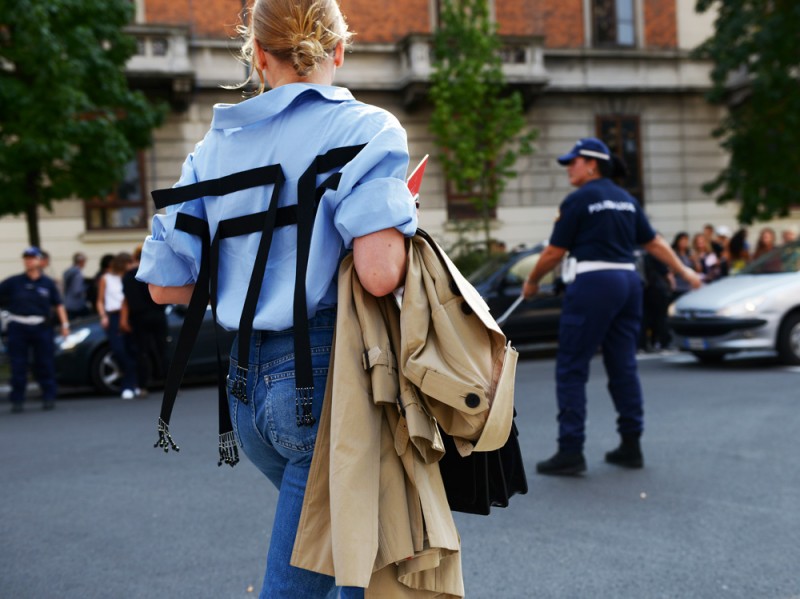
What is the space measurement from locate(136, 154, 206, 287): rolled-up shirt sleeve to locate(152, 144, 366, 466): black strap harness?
17mm

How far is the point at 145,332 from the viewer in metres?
11.3

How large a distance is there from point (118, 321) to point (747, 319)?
7.40 metres

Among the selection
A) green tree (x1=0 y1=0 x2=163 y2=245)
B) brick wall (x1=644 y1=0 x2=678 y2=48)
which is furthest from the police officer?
brick wall (x1=644 y1=0 x2=678 y2=48)

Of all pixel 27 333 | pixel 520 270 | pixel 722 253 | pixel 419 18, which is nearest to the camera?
pixel 27 333

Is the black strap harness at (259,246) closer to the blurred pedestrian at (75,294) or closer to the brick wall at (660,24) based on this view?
the blurred pedestrian at (75,294)

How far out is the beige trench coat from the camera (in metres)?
1.95

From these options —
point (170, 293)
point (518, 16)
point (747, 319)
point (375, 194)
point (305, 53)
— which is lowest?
point (747, 319)

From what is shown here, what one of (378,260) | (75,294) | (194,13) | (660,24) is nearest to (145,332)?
(75,294)

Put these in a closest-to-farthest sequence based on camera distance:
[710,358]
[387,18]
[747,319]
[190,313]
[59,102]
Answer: [190,313], [747,319], [710,358], [59,102], [387,18]

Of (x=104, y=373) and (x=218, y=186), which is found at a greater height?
(x=218, y=186)

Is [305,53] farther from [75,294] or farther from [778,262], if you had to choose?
[75,294]

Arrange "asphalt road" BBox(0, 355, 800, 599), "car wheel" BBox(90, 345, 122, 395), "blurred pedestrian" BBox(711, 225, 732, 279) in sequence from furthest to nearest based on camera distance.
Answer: "blurred pedestrian" BBox(711, 225, 732, 279) → "car wheel" BBox(90, 345, 122, 395) → "asphalt road" BBox(0, 355, 800, 599)

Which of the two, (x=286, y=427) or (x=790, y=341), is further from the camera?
(x=790, y=341)

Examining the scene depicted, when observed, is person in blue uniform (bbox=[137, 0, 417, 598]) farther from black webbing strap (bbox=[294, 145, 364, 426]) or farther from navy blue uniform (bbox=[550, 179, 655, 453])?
navy blue uniform (bbox=[550, 179, 655, 453])
